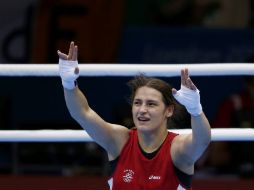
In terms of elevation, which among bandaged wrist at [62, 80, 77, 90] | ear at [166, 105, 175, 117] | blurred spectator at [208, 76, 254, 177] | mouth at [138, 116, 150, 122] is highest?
bandaged wrist at [62, 80, 77, 90]

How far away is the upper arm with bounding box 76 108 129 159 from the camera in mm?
4293

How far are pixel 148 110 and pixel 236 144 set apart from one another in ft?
7.63

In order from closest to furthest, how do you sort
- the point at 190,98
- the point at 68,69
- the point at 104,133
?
the point at 190,98 → the point at 68,69 → the point at 104,133

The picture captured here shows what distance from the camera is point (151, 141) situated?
4293mm

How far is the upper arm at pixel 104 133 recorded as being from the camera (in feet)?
14.1

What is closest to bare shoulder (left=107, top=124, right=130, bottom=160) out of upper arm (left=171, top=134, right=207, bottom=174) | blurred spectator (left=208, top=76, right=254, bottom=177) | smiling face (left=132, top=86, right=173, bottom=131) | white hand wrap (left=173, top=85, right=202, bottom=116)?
smiling face (left=132, top=86, right=173, bottom=131)

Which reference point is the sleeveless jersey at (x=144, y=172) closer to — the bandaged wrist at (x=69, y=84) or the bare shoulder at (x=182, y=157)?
Result: the bare shoulder at (x=182, y=157)

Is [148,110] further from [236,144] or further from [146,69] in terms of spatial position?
[236,144]

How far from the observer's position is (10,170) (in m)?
6.93

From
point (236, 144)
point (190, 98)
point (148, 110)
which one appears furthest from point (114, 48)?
point (190, 98)

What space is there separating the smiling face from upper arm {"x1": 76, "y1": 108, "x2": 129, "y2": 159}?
0.45ft

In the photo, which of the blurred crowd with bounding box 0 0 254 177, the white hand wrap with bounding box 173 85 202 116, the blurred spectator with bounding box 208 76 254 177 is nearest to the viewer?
the white hand wrap with bounding box 173 85 202 116

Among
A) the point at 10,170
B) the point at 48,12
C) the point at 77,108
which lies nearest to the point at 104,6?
the point at 48,12

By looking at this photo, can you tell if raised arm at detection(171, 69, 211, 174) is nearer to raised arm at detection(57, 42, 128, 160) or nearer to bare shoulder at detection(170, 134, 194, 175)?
bare shoulder at detection(170, 134, 194, 175)
